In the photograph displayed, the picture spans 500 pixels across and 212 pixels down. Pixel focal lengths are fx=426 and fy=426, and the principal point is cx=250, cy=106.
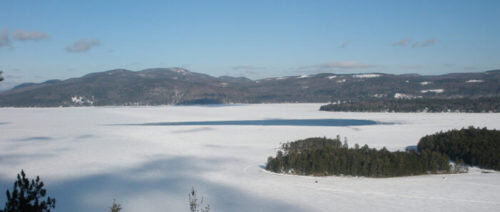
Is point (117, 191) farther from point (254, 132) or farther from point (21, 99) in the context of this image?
point (21, 99)

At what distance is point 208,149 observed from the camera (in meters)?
29.4

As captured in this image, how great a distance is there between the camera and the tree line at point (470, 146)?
22.8m

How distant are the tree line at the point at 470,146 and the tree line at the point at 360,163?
71.9 inches

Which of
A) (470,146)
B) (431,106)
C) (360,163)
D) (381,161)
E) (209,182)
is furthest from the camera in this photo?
(431,106)

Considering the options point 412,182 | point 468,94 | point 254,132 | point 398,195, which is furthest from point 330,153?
point 468,94

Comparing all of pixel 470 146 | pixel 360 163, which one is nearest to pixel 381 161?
pixel 360 163

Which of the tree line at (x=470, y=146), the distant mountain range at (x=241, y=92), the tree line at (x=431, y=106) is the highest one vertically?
the distant mountain range at (x=241, y=92)

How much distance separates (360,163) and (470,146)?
7.47 metres

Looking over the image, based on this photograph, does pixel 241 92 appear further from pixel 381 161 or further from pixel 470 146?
pixel 381 161

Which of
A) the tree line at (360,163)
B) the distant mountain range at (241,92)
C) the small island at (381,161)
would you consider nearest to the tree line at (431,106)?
the distant mountain range at (241,92)

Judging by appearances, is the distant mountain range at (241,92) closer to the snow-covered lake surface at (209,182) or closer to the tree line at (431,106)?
the tree line at (431,106)

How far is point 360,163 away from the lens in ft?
71.2

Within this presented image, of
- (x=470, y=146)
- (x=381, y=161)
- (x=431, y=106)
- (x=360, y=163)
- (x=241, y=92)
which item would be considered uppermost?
(x=241, y=92)

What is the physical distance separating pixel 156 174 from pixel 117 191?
11.0 feet
